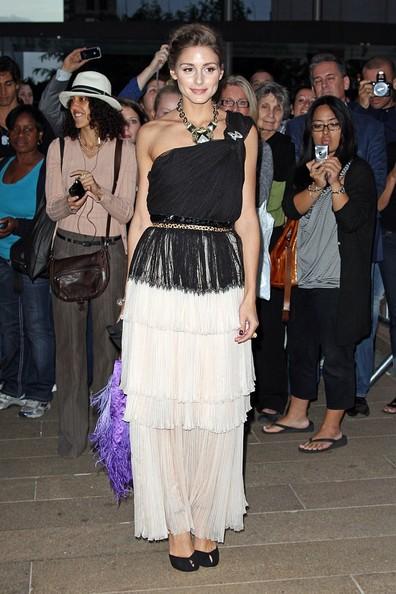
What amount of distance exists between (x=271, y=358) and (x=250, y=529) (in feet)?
6.51

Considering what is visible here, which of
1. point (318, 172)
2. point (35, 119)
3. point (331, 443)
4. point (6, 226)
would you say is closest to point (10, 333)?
point (6, 226)

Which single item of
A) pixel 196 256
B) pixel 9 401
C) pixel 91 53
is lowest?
pixel 9 401

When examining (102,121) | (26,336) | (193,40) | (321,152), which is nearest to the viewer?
(193,40)

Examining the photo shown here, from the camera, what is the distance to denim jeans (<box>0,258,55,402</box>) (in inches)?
254

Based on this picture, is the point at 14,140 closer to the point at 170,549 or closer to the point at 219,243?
the point at 219,243

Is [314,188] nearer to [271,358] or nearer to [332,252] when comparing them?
[332,252]

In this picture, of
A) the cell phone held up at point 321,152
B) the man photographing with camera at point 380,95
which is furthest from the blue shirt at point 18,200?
the man photographing with camera at point 380,95

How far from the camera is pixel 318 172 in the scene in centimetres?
535

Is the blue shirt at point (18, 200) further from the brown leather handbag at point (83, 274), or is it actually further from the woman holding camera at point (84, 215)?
the brown leather handbag at point (83, 274)

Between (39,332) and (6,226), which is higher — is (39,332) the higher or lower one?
the lower one

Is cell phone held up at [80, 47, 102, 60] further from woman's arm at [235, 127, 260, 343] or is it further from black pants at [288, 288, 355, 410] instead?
woman's arm at [235, 127, 260, 343]

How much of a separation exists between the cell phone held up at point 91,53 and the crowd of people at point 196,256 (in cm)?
7

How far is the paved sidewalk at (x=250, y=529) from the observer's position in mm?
3943

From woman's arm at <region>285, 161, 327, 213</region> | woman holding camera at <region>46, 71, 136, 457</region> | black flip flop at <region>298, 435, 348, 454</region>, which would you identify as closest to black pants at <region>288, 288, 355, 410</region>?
black flip flop at <region>298, 435, 348, 454</region>
